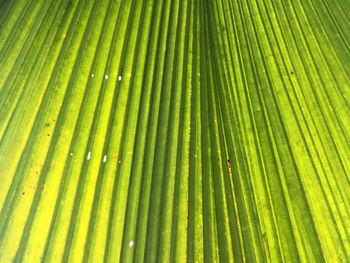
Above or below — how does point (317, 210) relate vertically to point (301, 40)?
below

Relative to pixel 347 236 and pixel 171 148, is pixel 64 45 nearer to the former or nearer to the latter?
pixel 171 148

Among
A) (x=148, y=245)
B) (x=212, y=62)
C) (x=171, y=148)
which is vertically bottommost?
(x=148, y=245)

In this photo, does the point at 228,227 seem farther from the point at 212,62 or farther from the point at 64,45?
the point at 64,45

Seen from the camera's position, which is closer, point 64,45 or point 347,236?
point 347,236

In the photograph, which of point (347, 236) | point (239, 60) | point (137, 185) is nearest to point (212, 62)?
point (239, 60)

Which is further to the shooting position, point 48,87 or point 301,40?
point 301,40

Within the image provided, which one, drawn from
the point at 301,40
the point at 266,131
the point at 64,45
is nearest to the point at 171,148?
the point at 266,131
